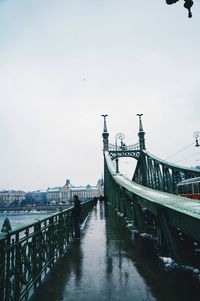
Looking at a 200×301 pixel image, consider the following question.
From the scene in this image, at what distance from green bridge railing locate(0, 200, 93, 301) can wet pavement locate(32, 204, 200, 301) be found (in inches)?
8.4

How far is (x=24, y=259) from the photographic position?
11.7 feet

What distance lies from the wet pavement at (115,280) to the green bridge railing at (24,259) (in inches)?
8.4

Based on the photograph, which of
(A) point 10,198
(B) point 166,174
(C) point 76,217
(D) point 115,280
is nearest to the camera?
(D) point 115,280

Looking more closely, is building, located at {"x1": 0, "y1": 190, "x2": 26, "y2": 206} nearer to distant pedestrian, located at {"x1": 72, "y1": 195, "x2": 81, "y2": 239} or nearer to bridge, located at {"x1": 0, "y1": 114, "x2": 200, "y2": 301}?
distant pedestrian, located at {"x1": 72, "y1": 195, "x2": 81, "y2": 239}

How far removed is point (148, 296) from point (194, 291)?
71 cm

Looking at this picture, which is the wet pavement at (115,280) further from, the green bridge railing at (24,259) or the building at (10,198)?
the building at (10,198)

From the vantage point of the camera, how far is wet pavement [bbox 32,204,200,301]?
3.51 m

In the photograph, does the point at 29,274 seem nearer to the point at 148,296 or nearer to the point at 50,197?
the point at 148,296

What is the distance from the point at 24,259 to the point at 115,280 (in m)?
1.64

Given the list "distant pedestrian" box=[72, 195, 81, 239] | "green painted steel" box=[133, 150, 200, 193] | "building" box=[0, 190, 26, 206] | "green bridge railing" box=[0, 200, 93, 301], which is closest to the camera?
"green bridge railing" box=[0, 200, 93, 301]

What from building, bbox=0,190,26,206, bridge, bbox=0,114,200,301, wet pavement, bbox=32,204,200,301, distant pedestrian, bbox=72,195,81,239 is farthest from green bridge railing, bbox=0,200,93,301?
building, bbox=0,190,26,206

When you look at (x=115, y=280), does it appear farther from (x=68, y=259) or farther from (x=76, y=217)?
(x=76, y=217)

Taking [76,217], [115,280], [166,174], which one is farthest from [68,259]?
[166,174]

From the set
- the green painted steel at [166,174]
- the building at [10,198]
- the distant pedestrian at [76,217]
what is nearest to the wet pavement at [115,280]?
the distant pedestrian at [76,217]
